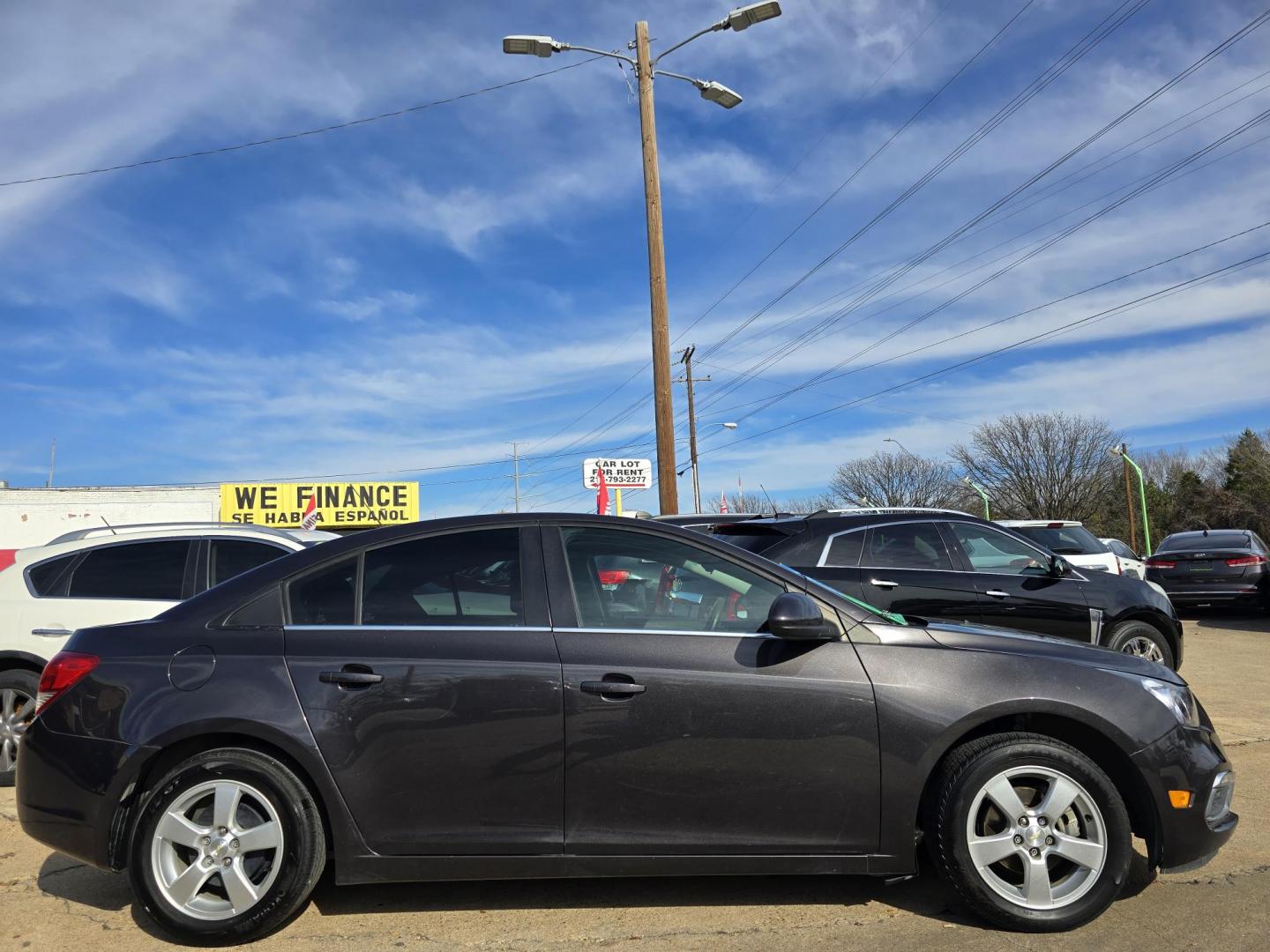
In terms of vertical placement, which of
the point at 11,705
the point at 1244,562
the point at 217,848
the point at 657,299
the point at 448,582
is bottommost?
the point at 217,848

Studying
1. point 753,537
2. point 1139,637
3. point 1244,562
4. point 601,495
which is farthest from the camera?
point 601,495

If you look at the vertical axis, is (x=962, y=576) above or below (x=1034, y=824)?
above

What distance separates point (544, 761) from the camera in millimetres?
3490

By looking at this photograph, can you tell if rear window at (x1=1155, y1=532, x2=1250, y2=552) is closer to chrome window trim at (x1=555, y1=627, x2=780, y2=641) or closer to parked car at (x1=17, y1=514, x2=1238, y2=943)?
parked car at (x1=17, y1=514, x2=1238, y2=943)

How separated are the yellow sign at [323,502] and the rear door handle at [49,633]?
3879 cm

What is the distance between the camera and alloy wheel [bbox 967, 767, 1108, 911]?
3508 millimetres

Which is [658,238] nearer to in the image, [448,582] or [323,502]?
[448,582]

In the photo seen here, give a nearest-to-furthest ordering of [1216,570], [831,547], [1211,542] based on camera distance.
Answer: [831,547] < [1216,570] < [1211,542]

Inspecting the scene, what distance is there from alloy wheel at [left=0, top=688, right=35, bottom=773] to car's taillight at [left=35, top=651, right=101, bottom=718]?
3008 millimetres

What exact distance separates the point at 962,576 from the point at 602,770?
4603 millimetres

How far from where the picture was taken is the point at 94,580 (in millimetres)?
6461

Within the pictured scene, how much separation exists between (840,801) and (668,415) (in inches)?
415

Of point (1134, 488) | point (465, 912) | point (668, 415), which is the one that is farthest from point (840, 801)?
point (1134, 488)

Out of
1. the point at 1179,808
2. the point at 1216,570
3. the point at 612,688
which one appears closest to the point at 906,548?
the point at 1179,808
